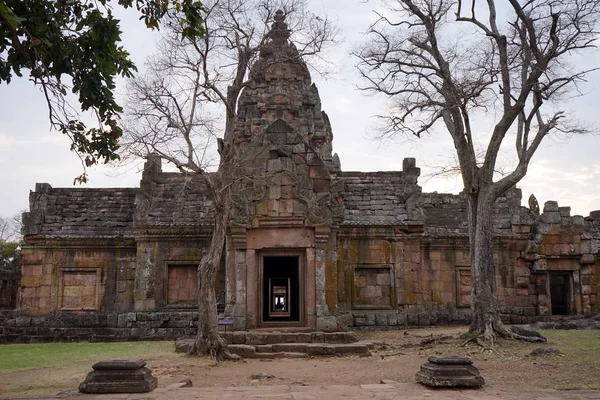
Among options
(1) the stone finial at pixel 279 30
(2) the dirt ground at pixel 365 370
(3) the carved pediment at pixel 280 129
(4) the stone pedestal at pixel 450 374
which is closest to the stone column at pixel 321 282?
(2) the dirt ground at pixel 365 370

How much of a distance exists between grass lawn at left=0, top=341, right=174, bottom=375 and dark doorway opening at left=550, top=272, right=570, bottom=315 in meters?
13.2

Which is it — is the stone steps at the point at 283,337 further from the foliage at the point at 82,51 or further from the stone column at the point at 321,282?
the foliage at the point at 82,51

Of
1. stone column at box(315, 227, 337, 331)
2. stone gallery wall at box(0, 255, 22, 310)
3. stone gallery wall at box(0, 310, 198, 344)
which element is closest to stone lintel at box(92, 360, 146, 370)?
stone column at box(315, 227, 337, 331)

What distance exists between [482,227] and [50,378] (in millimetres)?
10048

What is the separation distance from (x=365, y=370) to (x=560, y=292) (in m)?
14.2

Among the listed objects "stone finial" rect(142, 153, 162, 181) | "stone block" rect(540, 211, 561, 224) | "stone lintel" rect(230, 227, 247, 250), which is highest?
"stone finial" rect(142, 153, 162, 181)

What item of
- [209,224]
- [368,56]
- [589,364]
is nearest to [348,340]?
[589,364]

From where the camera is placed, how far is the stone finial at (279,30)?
15.7 metres

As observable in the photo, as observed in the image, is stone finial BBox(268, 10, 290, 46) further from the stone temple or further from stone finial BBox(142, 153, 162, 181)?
stone finial BBox(142, 153, 162, 181)

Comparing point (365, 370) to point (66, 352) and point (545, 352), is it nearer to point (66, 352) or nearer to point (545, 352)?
point (545, 352)

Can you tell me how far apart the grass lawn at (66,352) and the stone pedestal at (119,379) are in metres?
4.28

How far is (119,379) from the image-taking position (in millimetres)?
8203

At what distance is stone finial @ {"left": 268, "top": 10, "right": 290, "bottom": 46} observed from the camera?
51.5 ft

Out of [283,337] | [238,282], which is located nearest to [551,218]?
[283,337]
